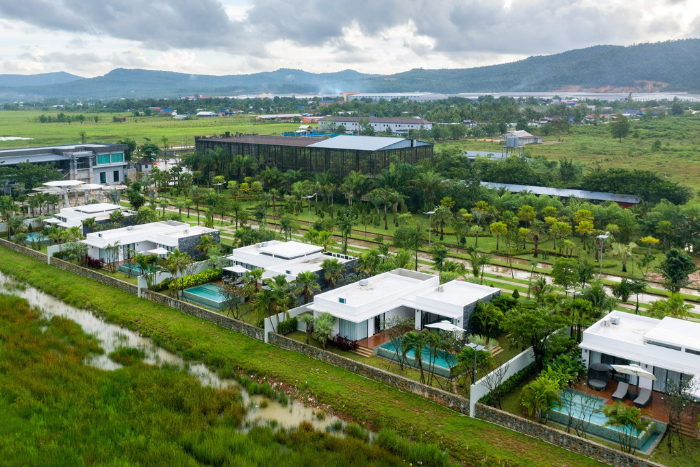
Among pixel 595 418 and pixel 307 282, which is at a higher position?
pixel 307 282

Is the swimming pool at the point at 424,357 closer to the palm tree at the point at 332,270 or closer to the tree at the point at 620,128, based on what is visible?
the palm tree at the point at 332,270

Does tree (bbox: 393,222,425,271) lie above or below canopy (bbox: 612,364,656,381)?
above

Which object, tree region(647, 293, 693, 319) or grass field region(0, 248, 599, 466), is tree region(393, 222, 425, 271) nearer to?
grass field region(0, 248, 599, 466)

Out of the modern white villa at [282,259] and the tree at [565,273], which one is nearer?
the tree at [565,273]

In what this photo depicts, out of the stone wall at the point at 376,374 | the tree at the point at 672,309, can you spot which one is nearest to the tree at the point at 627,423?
the stone wall at the point at 376,374

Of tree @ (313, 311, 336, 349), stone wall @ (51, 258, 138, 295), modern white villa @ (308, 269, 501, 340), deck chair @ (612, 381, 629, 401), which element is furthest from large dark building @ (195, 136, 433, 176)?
deck chair @ (612, 381, 629, 401)

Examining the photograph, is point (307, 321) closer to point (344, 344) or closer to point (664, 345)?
point (344, 344)

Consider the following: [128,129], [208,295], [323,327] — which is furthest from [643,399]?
[128,129]
